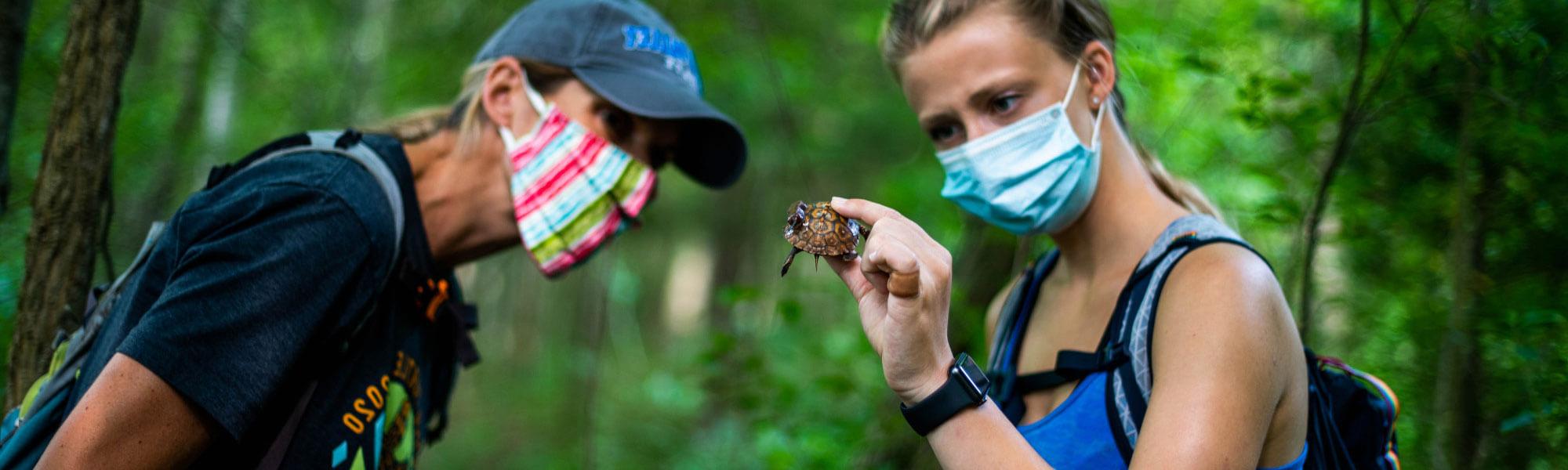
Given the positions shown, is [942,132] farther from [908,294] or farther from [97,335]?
[97,335]

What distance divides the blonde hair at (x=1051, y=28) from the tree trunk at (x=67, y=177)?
234cm

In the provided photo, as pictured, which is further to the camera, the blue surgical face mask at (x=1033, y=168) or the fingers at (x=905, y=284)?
the blue surgical face mask at (x=1033, y=168)

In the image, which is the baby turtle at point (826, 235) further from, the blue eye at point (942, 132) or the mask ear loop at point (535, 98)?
the mask ear loop at point (535, 98)

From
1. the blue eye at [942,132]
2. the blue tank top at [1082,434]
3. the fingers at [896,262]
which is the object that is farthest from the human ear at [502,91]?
the blue tank top at [1082,434]

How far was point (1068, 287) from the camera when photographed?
8.89 feet

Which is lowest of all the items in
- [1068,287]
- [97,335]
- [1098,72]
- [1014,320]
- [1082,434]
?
[1014,320]

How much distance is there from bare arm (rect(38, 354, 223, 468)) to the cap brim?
147cm

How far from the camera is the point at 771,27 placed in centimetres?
919

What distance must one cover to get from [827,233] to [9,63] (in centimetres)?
270

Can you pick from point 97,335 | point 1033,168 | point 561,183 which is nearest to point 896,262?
point 1033,168

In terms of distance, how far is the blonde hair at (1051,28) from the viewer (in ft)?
8.10

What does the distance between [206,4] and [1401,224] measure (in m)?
7.77

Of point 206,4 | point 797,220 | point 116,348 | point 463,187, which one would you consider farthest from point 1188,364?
point 206,4

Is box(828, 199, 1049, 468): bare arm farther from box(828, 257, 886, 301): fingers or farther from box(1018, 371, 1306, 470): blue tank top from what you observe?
box(1018, 371, 1306, 470): blue tank top
